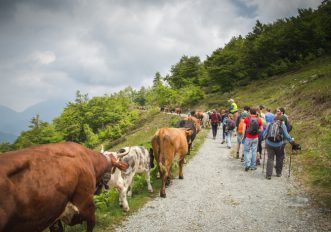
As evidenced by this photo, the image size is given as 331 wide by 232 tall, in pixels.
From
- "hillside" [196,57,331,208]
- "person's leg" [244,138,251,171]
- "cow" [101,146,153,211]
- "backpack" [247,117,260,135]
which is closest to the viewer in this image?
"cow" [101,146,153,211]

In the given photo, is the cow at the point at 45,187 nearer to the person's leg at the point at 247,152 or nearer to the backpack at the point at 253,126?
the backpack at the point at 253,126

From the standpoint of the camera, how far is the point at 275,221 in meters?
6.90

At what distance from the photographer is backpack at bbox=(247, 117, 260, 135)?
38.1 feet

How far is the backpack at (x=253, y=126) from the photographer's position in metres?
11.6

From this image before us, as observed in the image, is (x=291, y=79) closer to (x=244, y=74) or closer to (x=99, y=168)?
(x=244, y=74)

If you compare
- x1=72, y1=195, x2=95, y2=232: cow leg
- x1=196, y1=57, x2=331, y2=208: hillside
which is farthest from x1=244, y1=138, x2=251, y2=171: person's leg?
x1=72, y1=195, x2=95, y2=232: cow leg

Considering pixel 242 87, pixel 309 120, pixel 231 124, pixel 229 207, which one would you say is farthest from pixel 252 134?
pixel 242 87

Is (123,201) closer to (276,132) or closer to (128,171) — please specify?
(128,171)

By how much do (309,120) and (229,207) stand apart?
1515 centimetres

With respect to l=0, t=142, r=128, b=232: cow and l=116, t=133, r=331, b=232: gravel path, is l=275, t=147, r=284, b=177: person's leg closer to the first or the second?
l=116, t=133, r=331, b=232: gravel path

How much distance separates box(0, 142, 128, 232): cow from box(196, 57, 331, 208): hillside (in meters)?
6.64

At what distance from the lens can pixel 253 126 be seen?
11648 mm

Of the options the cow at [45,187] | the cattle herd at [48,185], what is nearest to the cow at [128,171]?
the cattle herd at [48,185]

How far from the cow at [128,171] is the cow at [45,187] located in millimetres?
1453
